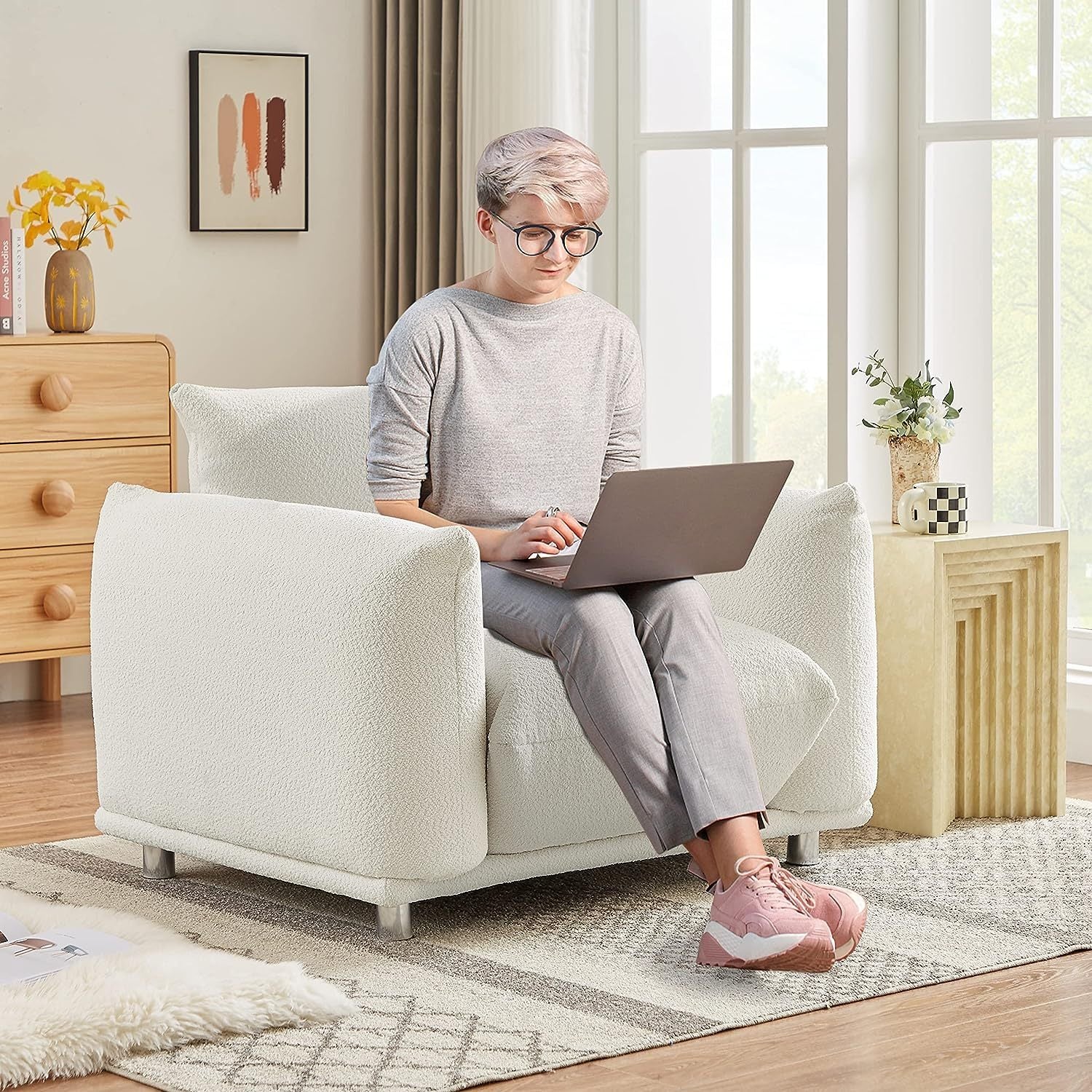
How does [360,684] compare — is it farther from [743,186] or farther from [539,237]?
[743,186]

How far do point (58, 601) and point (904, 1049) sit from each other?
2.54m

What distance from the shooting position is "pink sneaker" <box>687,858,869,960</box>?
241cm

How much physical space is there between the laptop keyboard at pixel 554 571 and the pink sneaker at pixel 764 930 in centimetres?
46

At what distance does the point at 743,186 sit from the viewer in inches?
172

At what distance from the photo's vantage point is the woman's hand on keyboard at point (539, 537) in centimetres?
265

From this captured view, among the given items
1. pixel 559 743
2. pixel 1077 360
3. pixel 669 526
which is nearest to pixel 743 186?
pixel 1077 360

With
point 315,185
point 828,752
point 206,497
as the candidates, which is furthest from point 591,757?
point 315,185

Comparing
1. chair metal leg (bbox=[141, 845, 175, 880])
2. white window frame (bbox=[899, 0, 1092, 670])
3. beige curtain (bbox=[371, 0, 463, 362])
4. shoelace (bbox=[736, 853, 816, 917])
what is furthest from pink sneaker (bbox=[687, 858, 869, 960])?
beige curtain (bbox=[371, 0, 463, 362])

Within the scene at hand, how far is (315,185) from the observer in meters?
4.86

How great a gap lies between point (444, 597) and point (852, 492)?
76 centimetres

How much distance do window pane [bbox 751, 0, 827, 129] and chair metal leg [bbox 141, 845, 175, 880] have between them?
2250 mm

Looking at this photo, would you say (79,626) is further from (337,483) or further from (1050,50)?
(1050,50)

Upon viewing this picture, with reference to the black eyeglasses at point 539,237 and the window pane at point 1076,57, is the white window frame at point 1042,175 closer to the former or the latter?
the window pane at point 1076,57

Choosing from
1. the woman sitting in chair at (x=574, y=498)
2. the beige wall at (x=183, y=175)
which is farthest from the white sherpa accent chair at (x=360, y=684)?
the beige wall at (x=183, y=175)
